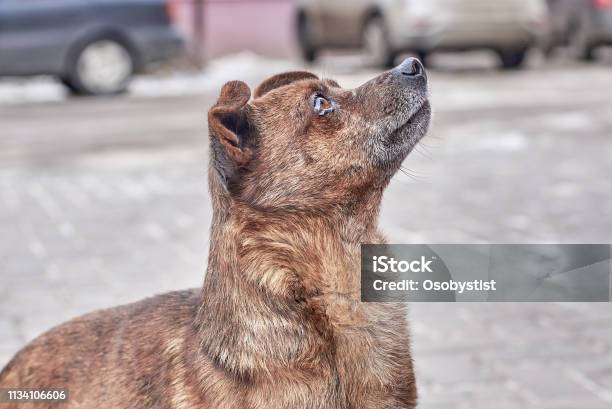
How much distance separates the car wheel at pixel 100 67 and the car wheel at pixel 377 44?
4.67 m

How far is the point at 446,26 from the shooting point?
2058 centimetres

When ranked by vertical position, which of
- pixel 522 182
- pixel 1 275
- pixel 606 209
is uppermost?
pixel 522 182

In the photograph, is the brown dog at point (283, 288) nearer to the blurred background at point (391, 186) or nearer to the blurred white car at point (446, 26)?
the blurred background at point (391, 186)

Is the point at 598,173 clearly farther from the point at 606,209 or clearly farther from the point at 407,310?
the point at 407,310

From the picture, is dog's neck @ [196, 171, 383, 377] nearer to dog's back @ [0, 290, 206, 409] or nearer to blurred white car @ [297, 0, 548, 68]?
dog's back @ [0, 290, 206, 409]

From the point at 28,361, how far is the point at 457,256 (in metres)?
1.50

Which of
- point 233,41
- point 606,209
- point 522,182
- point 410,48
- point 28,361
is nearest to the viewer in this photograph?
point 28,361

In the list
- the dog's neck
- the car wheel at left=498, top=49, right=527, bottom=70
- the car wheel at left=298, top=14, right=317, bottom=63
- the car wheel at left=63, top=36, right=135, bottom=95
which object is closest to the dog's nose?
the dog's neck

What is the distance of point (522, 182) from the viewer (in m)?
10.3

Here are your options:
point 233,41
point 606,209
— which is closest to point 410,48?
point 233,41

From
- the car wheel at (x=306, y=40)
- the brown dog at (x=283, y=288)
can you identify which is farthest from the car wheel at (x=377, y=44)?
the brown dog at (x=283, y=288)

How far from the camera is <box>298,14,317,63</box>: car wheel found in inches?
942

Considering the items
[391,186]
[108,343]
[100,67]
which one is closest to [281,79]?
[108,343]

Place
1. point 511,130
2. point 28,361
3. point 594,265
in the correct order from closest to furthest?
point 594,265 → point 28,361 → point 511,130
